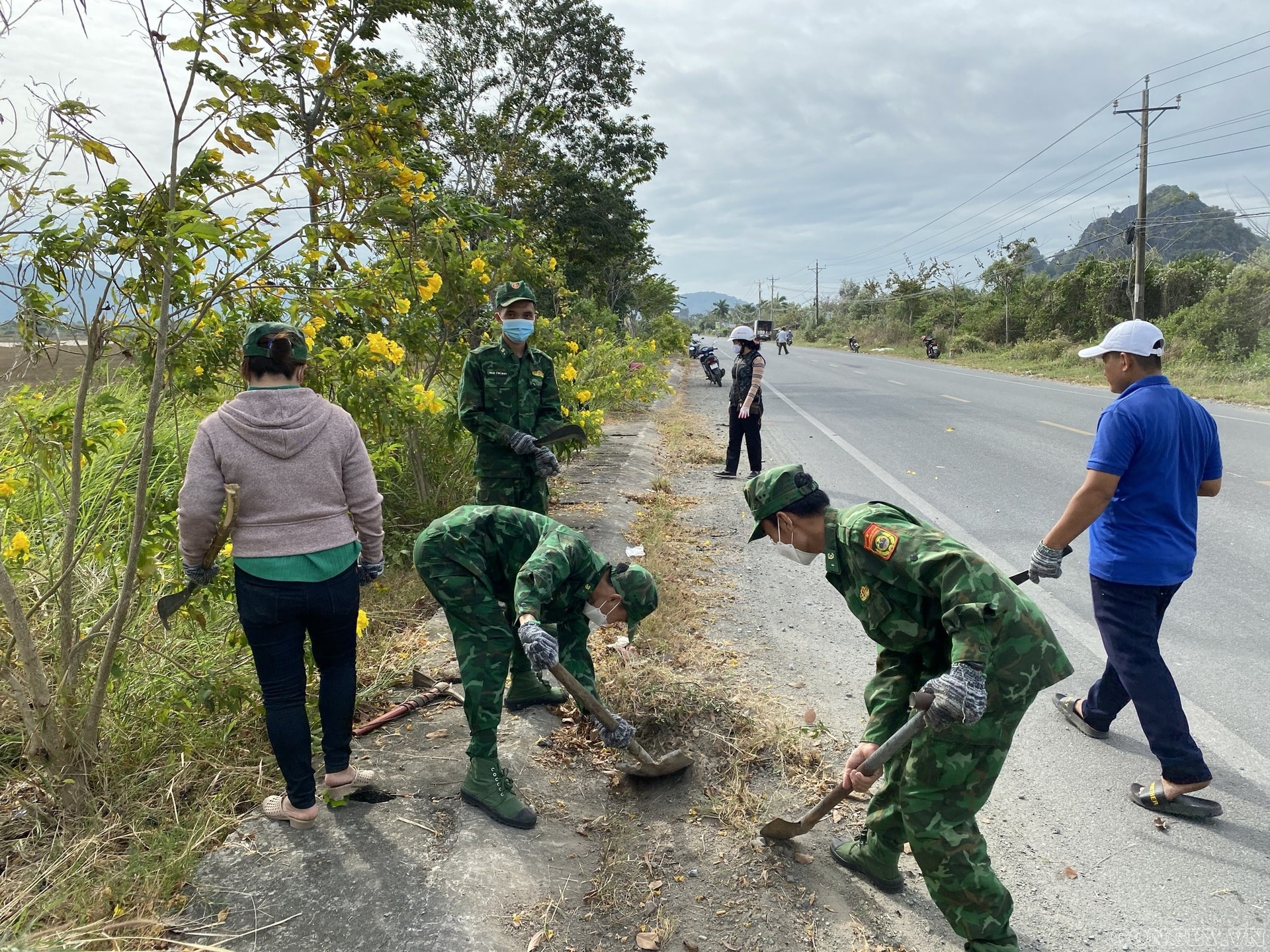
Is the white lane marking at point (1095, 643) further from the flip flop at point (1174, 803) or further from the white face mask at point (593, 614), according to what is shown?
the white face mask at point (593, 614)

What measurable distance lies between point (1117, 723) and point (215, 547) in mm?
3558

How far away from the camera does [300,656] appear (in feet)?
8.59

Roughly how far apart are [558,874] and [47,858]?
1513 millimetres

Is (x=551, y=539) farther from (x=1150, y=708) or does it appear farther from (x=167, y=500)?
(x=1150, y=708)

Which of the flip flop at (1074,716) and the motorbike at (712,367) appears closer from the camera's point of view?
the flip flop at (1074,716)

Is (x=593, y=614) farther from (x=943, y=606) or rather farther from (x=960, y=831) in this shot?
(x=960, y=831)

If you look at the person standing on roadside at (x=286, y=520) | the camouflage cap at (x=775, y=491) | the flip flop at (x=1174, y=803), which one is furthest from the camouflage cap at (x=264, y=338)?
the flip flop at (x=1174, y=803)

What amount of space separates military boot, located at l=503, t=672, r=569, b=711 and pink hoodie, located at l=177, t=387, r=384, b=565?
128 centimetres

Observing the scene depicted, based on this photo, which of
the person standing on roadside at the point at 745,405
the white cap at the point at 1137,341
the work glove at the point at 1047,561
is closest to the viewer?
the white cap at the point at 1137,341

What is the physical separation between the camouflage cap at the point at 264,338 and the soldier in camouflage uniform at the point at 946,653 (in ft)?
4.81

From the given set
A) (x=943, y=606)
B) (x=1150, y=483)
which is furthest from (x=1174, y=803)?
(x=943, y=606)

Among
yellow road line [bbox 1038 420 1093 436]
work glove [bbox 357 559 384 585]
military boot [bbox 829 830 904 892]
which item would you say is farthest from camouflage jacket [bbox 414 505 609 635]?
yellow road line [bbox 1038 420 1093 436]

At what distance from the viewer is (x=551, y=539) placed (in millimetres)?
2715

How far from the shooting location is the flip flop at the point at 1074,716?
334cm
